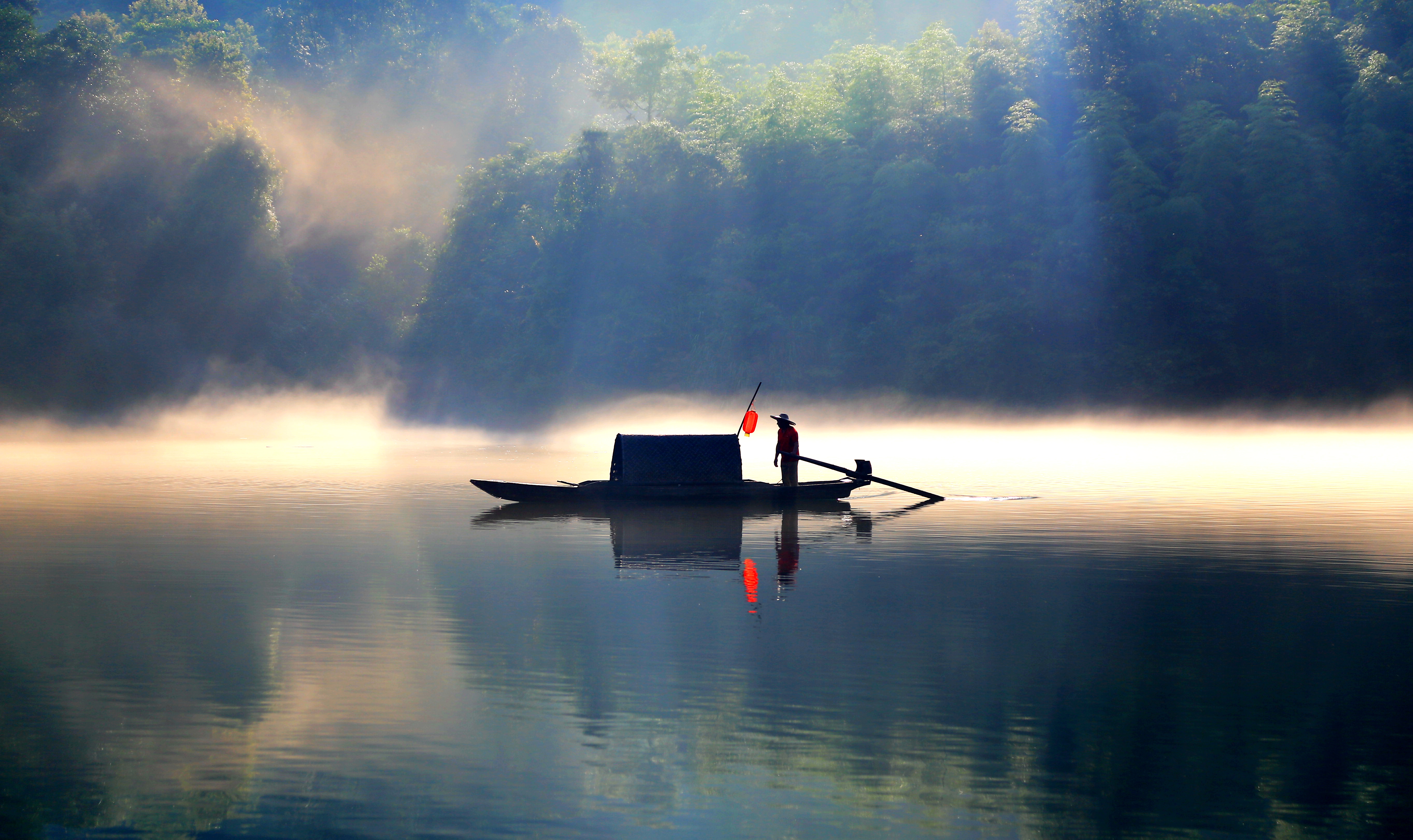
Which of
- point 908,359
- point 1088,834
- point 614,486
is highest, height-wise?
point 908,359

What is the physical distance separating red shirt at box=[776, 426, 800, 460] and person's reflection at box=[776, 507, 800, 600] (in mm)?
1092

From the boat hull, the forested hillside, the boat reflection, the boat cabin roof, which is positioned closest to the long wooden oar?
the boat reflection

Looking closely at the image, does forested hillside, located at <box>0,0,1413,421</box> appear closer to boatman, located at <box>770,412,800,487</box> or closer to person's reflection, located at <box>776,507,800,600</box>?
boatman, located at <box>770,412,800,487</box>

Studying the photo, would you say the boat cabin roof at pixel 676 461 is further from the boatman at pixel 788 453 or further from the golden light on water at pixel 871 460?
the golden light on water at pixel 871 460

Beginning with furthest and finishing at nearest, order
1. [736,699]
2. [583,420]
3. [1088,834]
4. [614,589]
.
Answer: [583,420] → [614,589] → [736,699] → [1088,834]

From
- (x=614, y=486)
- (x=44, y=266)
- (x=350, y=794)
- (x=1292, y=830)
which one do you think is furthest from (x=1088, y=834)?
(x=44, y=266)

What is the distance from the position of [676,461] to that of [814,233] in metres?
50.0

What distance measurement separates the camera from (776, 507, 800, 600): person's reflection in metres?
15.7

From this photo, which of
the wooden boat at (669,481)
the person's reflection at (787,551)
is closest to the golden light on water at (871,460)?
the wooden boat at (669,481)

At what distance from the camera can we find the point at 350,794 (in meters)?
7.89

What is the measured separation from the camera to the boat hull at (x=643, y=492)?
24484 mm

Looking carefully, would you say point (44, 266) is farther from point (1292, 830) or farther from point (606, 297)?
point (1292, 830)

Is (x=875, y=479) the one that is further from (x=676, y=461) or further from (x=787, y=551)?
(x=787, y=551)

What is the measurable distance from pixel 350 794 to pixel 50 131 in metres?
68.0
